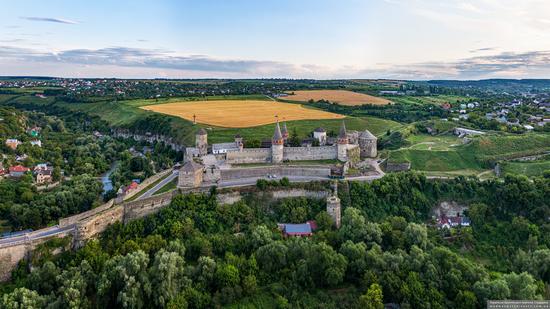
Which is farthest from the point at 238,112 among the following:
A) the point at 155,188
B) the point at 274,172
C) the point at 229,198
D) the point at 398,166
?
the point at 229,198

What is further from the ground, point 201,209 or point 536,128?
point 536,128

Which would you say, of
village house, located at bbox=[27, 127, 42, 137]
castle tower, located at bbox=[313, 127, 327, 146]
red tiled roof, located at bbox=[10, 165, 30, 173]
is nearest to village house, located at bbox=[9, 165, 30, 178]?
red tiled roof, located at bbox=[10, 165, 30, 173]

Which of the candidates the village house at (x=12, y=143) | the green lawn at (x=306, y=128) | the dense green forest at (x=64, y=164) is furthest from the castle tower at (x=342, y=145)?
the village house at (x=12, y=143)

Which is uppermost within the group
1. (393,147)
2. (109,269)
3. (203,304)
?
(393,147)

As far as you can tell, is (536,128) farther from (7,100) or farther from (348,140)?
(7,100)

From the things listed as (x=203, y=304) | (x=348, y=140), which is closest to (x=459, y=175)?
(x=348, y=140)

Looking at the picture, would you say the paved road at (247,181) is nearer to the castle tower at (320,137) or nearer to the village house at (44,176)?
the castle tower at (320,137)

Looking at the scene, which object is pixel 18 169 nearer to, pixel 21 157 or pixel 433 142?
pixel 21 157
